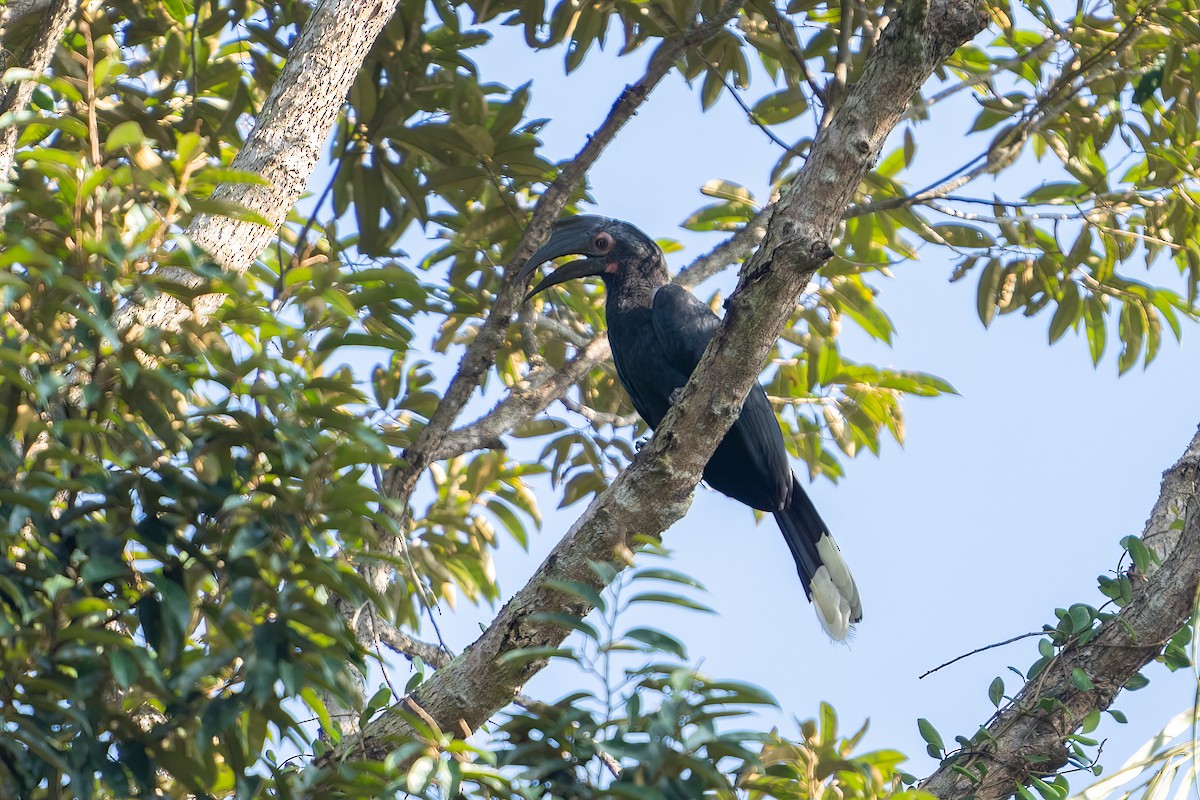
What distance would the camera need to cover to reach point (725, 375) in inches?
111

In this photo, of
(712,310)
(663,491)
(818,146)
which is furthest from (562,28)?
(663,491)

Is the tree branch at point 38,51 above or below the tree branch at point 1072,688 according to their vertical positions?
above

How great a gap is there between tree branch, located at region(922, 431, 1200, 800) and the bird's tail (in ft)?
5.22

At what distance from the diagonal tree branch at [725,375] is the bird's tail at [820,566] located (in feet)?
6.69

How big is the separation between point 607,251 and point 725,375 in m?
2.38

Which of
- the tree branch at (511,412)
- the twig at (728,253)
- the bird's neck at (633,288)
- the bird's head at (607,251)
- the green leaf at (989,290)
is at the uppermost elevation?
the bird's head at (607,251)

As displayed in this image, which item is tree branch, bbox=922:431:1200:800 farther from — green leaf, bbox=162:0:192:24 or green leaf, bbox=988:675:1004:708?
green leaf, bbox=162:0:192:24

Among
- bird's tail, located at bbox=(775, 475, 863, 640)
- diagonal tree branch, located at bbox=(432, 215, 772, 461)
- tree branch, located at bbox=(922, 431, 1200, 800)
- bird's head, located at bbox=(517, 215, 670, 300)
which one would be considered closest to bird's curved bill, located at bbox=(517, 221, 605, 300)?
bird's head, located at bbox=(517, 215, 670, 300)

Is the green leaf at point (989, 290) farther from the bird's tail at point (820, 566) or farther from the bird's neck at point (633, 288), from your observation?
the bird's neck at point (633, 288)

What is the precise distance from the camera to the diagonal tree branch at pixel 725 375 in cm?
273

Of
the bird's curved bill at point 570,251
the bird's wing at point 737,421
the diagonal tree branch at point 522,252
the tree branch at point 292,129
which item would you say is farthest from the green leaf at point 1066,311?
the tree branch at point 292,129

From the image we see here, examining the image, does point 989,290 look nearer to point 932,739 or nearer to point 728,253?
point 728,253

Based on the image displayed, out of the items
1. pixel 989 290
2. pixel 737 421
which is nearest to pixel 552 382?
pixel 737 421

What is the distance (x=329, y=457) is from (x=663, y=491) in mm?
922
